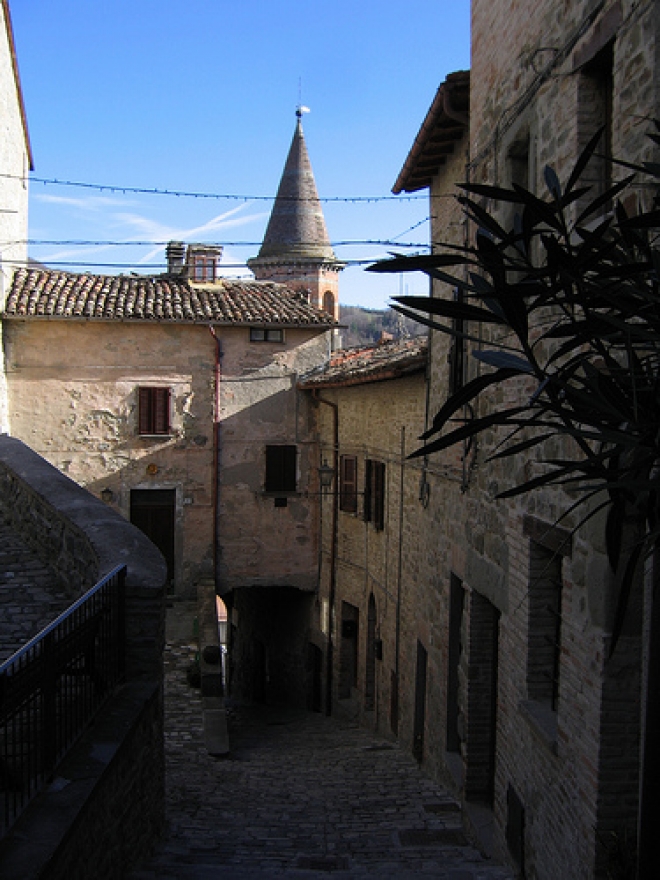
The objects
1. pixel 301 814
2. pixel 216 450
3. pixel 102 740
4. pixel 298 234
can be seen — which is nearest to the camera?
pixel 102 740

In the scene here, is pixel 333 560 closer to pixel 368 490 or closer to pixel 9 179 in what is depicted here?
pixel 368 490

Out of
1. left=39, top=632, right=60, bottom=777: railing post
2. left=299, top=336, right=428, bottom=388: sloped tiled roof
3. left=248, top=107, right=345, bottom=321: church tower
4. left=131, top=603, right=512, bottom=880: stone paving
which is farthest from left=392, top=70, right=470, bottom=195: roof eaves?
left=248, top=107, right=345, bottom=321: church tower

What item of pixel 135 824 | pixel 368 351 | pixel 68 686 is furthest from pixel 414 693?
pixel 368 351

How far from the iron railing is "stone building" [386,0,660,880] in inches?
102

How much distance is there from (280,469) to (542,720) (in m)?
13.6

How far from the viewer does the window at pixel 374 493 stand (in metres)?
14.8

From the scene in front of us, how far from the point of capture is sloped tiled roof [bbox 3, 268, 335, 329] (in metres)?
18.5

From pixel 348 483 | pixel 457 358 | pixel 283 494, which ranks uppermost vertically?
pixel 457 358

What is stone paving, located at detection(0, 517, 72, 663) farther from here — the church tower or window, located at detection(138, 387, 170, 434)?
the church tower

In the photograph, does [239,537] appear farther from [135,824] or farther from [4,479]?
[135,824]

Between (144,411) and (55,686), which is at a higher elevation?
(144,411)

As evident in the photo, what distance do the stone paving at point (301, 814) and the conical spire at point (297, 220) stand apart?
981 inches

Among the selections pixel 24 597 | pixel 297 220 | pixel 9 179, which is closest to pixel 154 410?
pixel 9 179

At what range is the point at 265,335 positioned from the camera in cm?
1956
